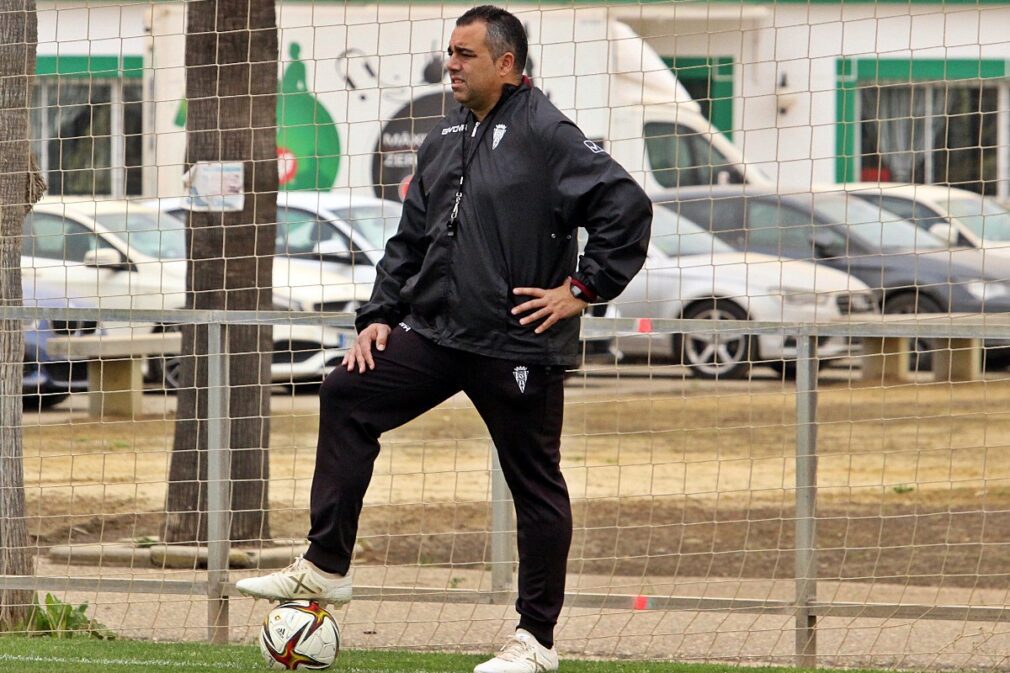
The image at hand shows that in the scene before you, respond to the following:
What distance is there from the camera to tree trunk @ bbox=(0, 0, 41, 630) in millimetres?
6309

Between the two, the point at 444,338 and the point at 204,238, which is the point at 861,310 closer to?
the point at 204,238

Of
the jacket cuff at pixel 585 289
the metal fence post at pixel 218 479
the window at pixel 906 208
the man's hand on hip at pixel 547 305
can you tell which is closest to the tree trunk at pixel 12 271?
the metal fence post at pixel 218 479

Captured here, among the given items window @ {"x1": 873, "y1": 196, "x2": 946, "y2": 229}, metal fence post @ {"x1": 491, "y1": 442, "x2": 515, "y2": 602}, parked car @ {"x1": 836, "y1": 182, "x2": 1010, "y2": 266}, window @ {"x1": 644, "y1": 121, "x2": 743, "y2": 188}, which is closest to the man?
metal fence post @ {"x1": 491, "y1": 442, "x2": 515, "y2": 602}

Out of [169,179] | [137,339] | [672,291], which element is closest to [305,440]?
[137,339]

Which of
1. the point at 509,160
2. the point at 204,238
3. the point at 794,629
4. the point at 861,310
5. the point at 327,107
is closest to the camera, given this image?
the point at 509,160

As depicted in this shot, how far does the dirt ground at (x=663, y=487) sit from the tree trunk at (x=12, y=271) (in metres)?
0.67

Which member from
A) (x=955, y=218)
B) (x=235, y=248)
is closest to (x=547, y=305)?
(x=235, y=248)

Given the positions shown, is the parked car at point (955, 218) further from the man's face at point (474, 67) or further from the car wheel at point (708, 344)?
the man's face at point (474, 67)

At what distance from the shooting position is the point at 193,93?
7.52m

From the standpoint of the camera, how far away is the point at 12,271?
20.9ft

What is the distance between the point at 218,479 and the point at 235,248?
1.60 m

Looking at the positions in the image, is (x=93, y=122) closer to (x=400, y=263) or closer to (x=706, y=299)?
(x=400, y=263)

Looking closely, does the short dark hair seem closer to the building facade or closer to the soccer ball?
the soccer ball

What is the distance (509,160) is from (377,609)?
2721 mm
